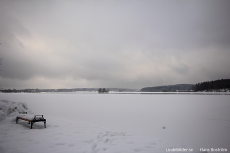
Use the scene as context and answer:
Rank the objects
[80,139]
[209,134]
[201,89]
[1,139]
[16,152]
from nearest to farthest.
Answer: [16,152], [1,139], [80,139], [209,134], [201,89]

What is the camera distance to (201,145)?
6781 mm

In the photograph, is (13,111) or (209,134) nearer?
(209,134)

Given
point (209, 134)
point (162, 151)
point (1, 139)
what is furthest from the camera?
point (209, 134)

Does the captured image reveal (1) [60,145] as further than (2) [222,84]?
No

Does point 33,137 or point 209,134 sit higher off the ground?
point 33,137

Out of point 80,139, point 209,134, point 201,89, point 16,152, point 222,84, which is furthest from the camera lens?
point 201,89

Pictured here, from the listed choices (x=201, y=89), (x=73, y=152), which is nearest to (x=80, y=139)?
(x=73, y=152)

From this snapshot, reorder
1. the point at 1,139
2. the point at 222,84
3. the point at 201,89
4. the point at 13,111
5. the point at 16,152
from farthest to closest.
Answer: the point at 201,89 → the point at 222,84 → the point at 13,111 → the point at 1,139 → the point at 16,152

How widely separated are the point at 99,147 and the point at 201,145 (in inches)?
193

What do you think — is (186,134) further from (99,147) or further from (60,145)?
(60,145)

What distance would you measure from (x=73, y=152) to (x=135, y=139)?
330cm

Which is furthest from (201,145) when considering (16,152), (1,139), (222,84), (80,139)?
(222,84)

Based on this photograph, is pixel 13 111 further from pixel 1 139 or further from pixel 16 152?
pixel 16 152

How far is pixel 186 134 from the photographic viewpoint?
8.62m
